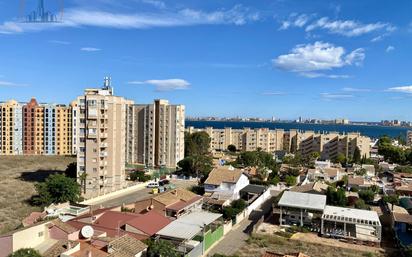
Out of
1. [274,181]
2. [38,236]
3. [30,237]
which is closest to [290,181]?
[274,181]

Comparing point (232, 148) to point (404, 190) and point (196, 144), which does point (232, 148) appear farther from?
point (404, 190)

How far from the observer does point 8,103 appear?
79.7m

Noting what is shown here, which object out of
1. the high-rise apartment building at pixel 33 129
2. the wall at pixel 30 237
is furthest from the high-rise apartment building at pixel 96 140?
the high-rise apartment building at pixel 33 129

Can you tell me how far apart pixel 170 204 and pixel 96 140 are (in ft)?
50.4

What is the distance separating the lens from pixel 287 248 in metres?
25.7

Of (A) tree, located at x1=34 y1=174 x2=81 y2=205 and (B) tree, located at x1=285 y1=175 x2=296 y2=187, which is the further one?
(B) tree, located at x1=285 y1=175 x2=296 y2=187

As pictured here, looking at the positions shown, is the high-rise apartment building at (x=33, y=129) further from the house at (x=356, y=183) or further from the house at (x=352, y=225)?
the house at (x=352, y=225)

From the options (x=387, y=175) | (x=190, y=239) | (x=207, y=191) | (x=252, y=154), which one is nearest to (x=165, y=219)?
(x=190, y=239)

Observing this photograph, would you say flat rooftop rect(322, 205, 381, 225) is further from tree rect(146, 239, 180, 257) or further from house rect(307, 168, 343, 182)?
house rect(307, 168, 343, 182)

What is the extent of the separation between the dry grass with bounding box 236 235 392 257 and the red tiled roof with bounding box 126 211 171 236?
5.61 m

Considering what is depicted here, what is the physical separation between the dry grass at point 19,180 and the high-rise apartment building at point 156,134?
13.3 meters

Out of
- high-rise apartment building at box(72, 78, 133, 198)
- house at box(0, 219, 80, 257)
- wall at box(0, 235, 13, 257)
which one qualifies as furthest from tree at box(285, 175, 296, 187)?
wall at box(0, 235, 13, 257)

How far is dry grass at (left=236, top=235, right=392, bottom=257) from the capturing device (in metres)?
24.8

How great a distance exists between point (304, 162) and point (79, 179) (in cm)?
4142
